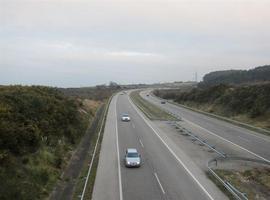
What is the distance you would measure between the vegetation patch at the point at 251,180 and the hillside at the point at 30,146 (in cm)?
→ 1138

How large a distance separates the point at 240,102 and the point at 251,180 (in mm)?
49767

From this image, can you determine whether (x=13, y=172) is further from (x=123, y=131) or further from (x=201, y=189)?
(x=123, y=131)

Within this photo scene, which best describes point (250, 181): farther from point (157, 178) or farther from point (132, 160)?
point (132, 160)

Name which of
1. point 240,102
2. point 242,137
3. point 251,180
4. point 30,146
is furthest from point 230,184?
point 240,102

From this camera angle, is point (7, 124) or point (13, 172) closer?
point (13, 172)

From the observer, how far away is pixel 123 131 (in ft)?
170

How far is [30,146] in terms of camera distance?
2858 cm

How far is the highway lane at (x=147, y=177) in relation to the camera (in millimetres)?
23906

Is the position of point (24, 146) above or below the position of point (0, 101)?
below

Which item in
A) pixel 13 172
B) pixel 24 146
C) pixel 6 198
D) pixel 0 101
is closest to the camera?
pixel 6 198

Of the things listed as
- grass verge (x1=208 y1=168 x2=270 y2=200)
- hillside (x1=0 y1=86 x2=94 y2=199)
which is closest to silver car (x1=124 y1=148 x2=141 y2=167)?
hillside (x1=0 y1=86 x2=94 y2=199)

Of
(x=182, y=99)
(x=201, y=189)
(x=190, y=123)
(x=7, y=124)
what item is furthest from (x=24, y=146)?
(x=182, y=99)

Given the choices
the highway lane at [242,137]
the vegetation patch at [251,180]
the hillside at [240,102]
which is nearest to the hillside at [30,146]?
the vegetation patch at [251,180]

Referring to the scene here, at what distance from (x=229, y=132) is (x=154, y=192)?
30.4m
